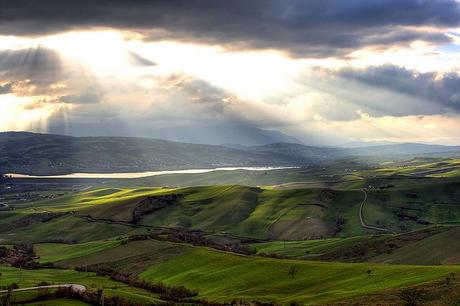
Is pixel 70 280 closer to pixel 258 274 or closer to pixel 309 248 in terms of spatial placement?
pixel 258 274

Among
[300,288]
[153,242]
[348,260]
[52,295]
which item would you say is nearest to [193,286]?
[300,288]

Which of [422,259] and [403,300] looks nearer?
[403,300]

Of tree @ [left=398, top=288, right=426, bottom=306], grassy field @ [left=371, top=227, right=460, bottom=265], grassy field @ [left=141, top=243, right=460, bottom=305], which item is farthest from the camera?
grassy field @ [left=371, top=227, right=460, bottom=265]

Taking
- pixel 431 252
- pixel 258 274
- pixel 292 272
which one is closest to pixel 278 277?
pixel 292 272

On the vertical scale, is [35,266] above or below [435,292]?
below

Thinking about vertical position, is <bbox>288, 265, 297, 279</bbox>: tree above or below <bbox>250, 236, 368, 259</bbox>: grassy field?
above

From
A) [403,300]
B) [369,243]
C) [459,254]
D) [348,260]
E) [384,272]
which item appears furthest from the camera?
[369,243]

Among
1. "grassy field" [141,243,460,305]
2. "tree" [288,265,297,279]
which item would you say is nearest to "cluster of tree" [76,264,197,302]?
"grassy field" [141,243,460,305]

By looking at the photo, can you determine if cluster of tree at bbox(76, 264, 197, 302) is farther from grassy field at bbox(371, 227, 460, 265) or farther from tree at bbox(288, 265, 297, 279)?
grassy field at bbox(371, 227, 460, 265)

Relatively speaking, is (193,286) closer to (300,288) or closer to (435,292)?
(300,288)
